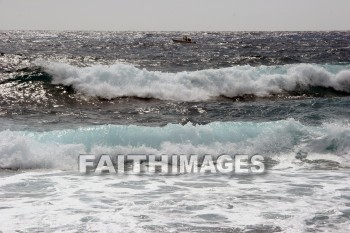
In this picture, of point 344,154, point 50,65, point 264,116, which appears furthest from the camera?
point 50,65

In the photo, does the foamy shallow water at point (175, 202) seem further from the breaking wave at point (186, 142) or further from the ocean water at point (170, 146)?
the breaking wave at point (186, 142)

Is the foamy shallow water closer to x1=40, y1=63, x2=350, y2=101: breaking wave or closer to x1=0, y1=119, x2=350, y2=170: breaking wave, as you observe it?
x1=0, y1=119, x2=350, y2=170: breaking wave

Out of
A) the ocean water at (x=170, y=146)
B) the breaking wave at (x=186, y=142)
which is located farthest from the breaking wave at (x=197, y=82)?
the breaking wave at (x=186, y=142)

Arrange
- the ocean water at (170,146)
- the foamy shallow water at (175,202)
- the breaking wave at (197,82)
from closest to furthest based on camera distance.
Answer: the foamy shallow water at (175,202) < the ocean water at (170,146) < the breaking wave at (197,82)

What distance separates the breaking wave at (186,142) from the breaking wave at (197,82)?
838cm

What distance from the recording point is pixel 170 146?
12359mm

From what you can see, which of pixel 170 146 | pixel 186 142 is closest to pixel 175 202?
pixel 170 146

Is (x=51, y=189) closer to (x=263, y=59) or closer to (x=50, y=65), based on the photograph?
(x=50, y=65)

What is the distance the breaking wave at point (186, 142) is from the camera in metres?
11.2

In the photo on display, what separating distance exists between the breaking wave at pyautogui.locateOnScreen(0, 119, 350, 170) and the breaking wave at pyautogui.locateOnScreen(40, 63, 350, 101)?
838cm

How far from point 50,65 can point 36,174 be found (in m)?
15.5

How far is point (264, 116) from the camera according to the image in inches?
642

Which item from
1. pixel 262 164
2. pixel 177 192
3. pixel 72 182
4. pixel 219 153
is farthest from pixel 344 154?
pixel 72 182

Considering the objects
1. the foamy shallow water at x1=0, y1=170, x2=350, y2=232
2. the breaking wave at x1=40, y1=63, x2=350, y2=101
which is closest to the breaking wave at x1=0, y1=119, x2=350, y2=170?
the foamy shallow water at x1=0, y1=170, x2=350, y2=232
